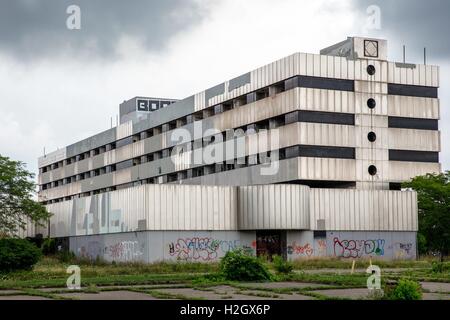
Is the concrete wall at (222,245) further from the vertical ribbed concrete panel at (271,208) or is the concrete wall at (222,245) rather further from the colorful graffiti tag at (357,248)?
the vertical ribbed concrete panel at (271,208)

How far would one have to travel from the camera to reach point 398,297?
21.8 m

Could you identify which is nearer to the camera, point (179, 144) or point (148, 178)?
point (179, 144)

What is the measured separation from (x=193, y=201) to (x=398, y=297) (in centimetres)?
3739

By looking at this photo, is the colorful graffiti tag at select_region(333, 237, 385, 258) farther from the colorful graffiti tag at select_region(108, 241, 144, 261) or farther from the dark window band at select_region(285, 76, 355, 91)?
the colorful graffiti tag at select_region(108, 241, 144, 261)

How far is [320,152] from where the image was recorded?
2724 inches

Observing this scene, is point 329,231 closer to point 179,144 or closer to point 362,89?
point 362,89

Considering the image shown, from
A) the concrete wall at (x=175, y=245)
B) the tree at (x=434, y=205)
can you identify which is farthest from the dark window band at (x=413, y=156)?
the concrete wall at (x=175, y=245)

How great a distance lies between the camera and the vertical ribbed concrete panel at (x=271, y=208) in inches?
2362

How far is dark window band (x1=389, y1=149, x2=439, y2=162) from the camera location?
72.5 meters

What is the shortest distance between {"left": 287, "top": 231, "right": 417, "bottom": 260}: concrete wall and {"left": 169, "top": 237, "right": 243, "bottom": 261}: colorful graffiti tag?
5625mm

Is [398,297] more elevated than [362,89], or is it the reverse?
[362,89]

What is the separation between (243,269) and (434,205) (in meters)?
39.0

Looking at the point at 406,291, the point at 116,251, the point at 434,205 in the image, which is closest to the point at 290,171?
the point at 434,205

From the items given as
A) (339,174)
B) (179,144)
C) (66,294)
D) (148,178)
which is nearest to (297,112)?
(339,174)
